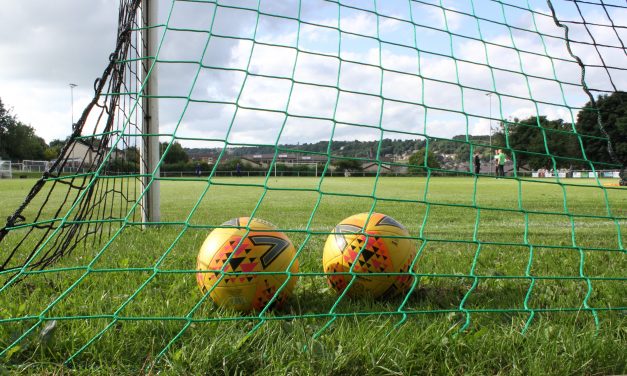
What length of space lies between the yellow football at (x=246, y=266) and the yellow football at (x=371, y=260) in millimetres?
317

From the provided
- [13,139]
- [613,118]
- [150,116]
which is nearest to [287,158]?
[613,118]

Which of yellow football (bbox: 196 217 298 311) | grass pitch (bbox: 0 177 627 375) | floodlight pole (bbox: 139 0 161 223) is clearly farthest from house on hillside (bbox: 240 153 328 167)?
floodlight pole (bbox: 139 0 161 223)

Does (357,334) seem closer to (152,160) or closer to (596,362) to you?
(596,362)

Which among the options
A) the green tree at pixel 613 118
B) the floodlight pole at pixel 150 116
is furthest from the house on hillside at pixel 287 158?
the green tree at pixel 613 118

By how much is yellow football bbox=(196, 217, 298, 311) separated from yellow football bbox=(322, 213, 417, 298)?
1.04 ft

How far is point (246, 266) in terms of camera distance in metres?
2.33

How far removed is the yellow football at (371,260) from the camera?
101 inches

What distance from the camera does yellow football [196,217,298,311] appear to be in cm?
231

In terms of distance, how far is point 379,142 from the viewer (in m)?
2.52

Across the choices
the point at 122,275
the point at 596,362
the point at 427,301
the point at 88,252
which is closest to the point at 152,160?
the point at 88,252

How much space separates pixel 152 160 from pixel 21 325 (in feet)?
10.9

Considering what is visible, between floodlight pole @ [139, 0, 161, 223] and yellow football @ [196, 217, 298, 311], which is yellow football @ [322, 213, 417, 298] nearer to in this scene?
yellow football @ [196, 217, 298, 311]

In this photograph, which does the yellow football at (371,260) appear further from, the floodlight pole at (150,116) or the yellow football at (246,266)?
the floodlight pole at (150,116)

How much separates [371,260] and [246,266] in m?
0.70
